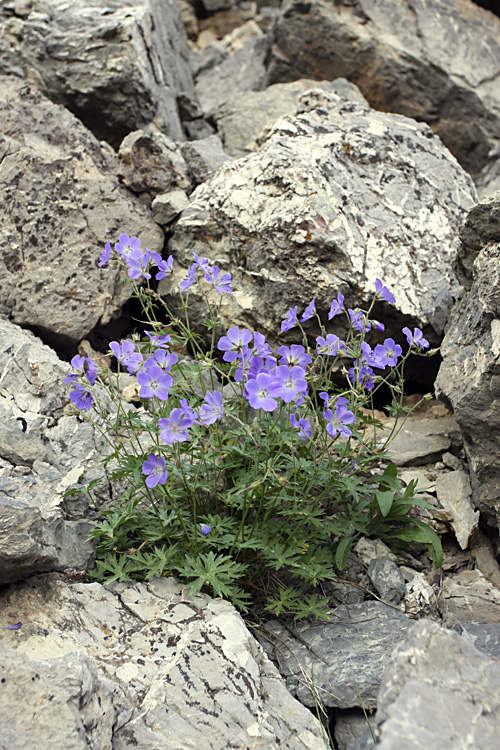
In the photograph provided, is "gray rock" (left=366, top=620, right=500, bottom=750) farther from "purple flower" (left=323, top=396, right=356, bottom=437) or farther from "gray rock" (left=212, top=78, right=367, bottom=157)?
"gray rock" (left=212, top=78, right=367, bottom=157)

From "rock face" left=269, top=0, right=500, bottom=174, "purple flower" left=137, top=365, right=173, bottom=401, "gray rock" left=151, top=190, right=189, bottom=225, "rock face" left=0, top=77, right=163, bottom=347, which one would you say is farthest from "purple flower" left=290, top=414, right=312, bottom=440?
"rock face" left=269, top=0, right=500, bottom=174

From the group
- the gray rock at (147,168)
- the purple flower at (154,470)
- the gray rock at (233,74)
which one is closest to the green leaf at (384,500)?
the purple flower at (154,470)

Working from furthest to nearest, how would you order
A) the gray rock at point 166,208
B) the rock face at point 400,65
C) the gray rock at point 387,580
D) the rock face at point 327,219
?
the rock face at point 400,65 < the gray rock at point 166,208 < the rock face at point 327,219 < the gray rock at point 387,580

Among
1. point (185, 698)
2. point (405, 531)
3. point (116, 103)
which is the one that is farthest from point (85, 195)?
point (185, 698)

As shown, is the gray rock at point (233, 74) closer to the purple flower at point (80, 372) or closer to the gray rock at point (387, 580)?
the purple flower at point (80, 372)

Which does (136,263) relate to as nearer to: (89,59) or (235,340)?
(235,340)

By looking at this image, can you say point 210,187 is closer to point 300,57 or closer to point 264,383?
point 264,383

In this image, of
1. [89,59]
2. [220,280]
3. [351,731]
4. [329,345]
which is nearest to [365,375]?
[329,345]
